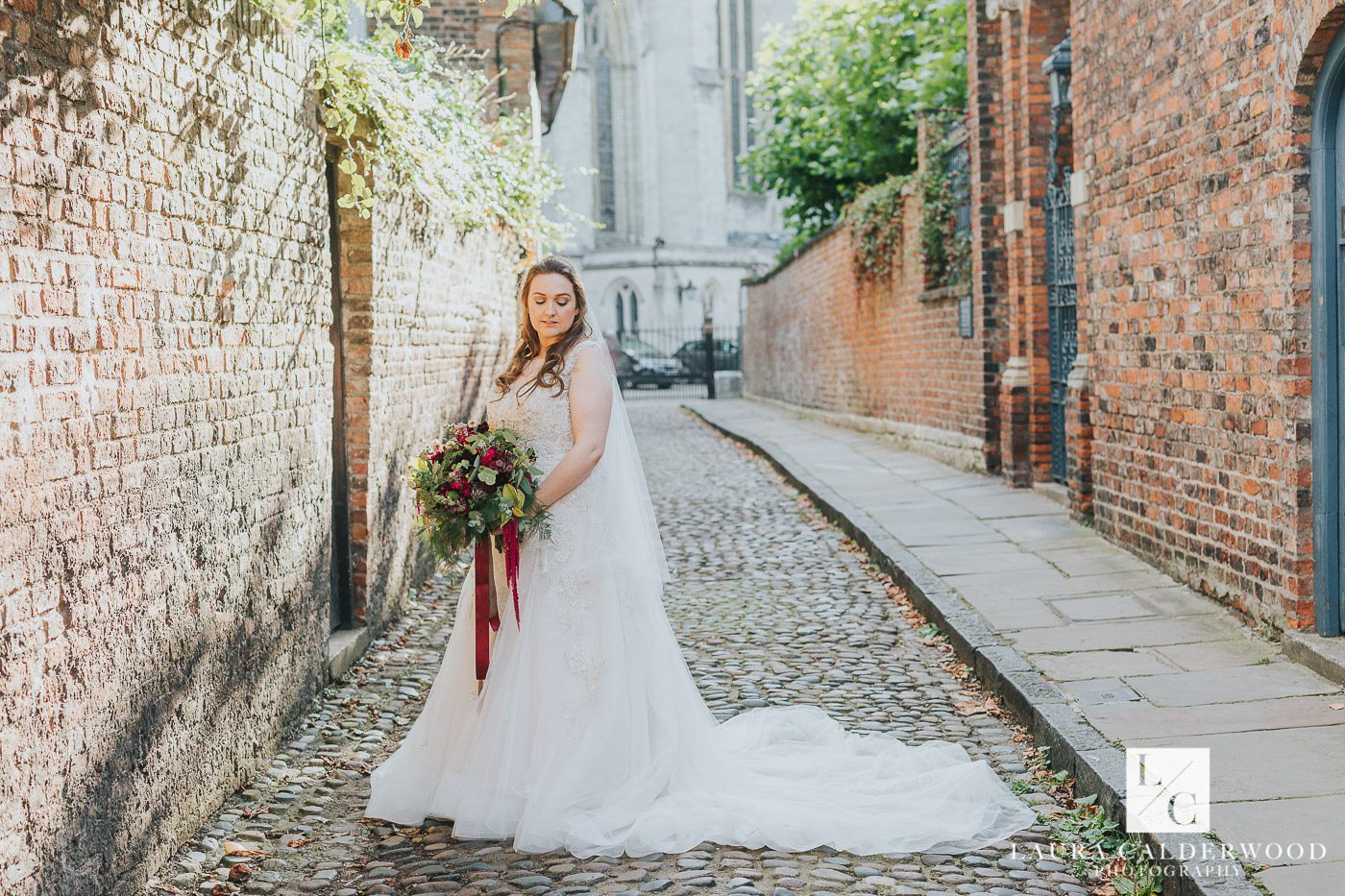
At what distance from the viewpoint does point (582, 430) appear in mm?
4668

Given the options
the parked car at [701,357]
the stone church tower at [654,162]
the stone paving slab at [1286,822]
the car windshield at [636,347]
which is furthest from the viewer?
the stone church tower at [654,162]

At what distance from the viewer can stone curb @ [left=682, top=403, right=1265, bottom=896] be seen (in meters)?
3.52

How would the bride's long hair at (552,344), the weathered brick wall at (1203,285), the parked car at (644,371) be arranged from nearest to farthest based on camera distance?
the bride's long hair at (552,344), the weathered brick wall at (1203,285), the parked car at (644,371)

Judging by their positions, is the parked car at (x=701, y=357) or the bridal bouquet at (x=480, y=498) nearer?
the bridal bouquet at (x=480, y=498)

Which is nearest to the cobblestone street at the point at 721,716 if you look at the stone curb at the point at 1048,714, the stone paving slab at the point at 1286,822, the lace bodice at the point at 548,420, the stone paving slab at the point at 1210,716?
the stone curb at the point at 1048,714

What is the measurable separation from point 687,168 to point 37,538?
4837 centimetres

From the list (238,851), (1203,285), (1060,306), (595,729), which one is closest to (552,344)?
(595,729)

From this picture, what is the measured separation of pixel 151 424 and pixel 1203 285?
16.5 feet

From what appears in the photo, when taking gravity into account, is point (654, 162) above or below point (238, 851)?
above

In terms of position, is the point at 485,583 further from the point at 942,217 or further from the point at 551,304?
the point at 942,217

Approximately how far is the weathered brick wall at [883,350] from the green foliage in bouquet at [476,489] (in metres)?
7.97

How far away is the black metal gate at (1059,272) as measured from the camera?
10.2 m

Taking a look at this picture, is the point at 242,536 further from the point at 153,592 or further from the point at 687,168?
the point at 687,168

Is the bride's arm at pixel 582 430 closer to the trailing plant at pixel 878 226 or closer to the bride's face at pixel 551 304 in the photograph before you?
the bride's face at pixel 551 304
